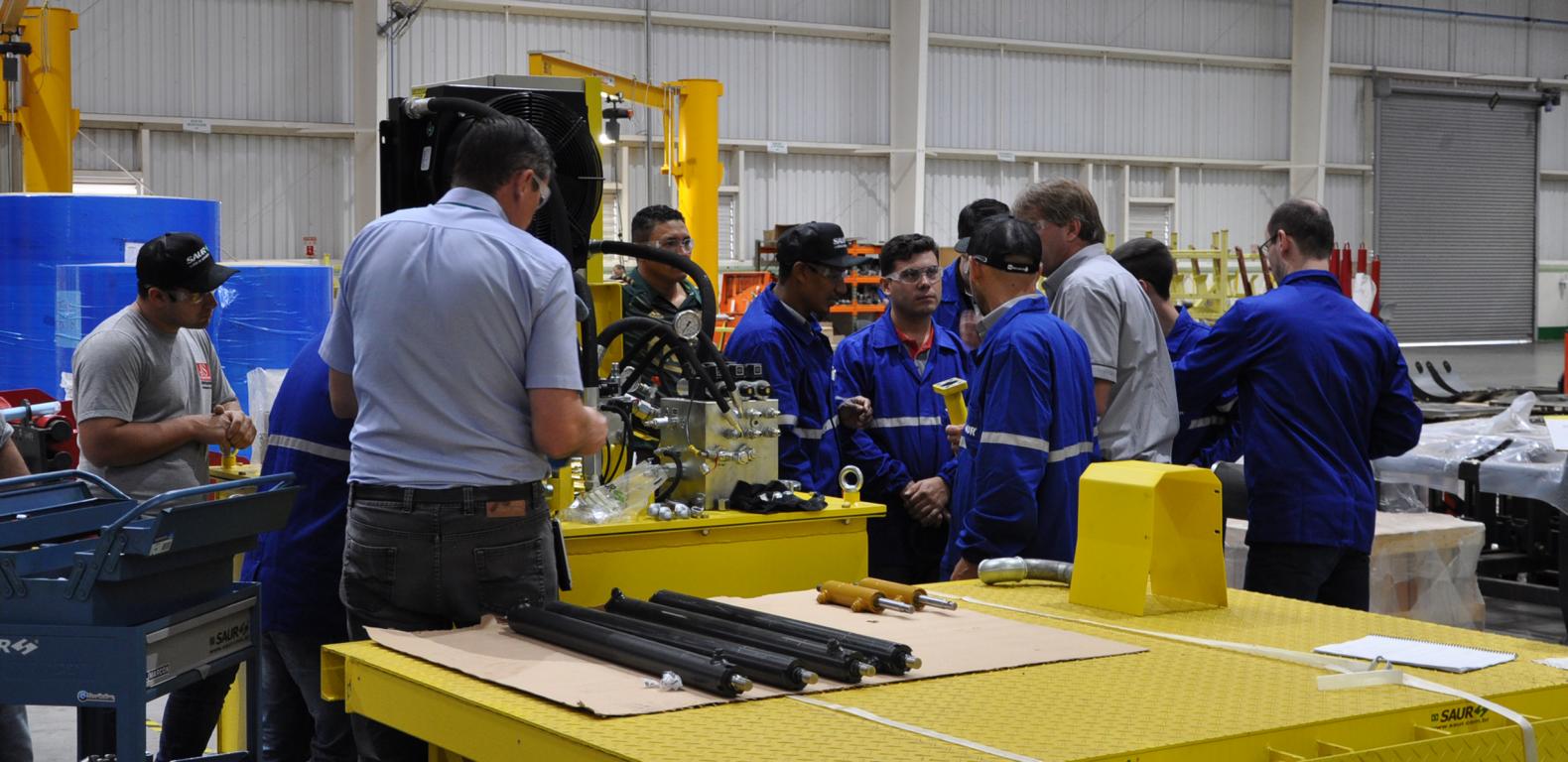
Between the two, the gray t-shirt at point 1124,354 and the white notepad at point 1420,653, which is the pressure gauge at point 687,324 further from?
the white notepad at point 1420,653

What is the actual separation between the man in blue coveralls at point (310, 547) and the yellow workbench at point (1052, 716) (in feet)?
2.97

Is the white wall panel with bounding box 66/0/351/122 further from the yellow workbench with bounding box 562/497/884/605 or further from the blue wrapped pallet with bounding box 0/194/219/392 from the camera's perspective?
the yellow workbench with bounding box 562/497/884/605

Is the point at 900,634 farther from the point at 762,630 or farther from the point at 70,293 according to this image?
the point at 70,293

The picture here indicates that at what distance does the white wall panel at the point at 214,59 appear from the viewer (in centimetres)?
1310

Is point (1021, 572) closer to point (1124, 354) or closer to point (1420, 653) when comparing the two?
point (1420, 653)

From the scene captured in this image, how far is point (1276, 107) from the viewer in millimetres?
18906

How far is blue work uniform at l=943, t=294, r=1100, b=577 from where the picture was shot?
325 centimetres

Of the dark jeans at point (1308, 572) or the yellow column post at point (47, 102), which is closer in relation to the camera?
the dark jeans at point (1308, 572)

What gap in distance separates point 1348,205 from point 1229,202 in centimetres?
206

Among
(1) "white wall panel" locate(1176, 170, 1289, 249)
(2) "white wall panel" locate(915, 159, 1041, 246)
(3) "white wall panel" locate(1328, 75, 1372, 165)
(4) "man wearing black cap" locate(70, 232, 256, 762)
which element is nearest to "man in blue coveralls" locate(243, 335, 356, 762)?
(4) "man wearing black cap" locate(70, 232, 256, 762)

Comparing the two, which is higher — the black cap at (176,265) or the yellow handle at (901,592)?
the black cap at (176,265)

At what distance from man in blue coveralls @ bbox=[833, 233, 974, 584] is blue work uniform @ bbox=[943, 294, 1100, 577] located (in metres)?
0.89

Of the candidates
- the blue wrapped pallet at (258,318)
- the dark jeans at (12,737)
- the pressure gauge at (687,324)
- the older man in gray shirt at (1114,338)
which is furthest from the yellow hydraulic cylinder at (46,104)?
the older man in gray shirt at (1114,338)

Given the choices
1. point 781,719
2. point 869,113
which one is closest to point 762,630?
point 781,719
